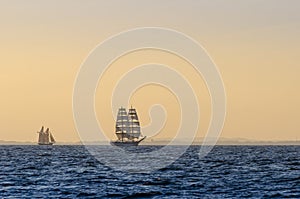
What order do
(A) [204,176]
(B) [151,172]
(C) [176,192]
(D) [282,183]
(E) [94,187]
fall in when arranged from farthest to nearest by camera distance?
(B) [151,172], (A) [204,176], (D) [282,183], (E) [94,187], (C) [176,192]

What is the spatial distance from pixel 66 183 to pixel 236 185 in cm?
1536

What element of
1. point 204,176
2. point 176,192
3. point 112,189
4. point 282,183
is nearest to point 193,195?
point 176,192

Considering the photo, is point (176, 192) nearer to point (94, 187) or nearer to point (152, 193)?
point (152, 193)

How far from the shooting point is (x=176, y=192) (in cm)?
5431

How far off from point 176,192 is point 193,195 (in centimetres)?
222

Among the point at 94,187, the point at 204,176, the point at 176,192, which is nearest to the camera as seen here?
the point at 176,192

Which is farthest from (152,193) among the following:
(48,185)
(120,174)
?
(120,174)

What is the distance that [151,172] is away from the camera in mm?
78000

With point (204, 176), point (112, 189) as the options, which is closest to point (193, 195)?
point (112, 189)

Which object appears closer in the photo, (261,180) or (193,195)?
(193,195)

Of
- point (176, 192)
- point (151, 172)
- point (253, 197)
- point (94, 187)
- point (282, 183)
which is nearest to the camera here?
point (253, 197)

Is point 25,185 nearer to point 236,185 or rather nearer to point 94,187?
point 94,187

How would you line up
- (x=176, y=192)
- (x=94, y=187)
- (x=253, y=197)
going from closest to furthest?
(x=253, y=197) → (x=176, y=192) → (x=94, y=187)

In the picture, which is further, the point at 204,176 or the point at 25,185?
the point at 204,176
